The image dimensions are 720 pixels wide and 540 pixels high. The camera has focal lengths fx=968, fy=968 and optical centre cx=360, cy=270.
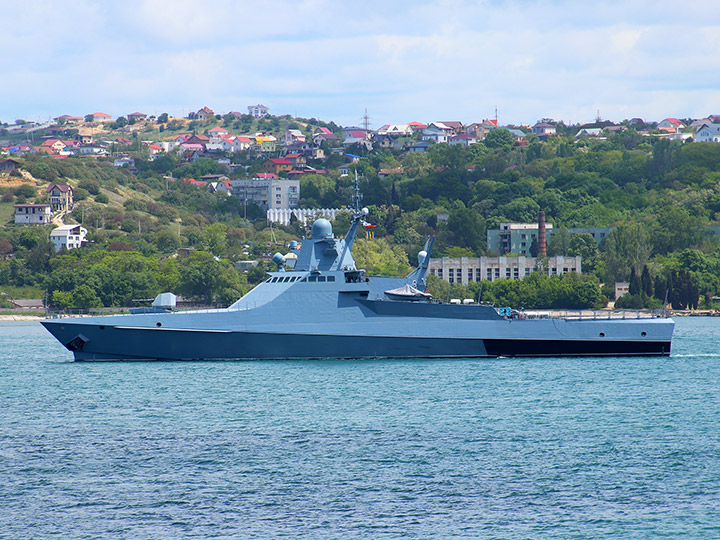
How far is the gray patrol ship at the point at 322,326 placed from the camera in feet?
141

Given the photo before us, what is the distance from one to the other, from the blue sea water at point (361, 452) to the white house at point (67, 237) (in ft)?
278

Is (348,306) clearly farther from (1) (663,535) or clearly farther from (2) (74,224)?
(2) (74,224)

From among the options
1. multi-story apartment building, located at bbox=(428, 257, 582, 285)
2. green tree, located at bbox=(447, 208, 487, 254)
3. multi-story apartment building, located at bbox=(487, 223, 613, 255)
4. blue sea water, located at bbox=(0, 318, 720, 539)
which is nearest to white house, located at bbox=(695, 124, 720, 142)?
multi-story apartment building, located at bbox=(487, 223, 613, 255)

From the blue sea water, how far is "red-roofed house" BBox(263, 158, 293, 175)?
154 metres

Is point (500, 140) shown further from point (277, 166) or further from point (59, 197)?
point (59, 197)

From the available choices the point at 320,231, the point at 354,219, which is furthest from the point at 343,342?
the point at 354,219

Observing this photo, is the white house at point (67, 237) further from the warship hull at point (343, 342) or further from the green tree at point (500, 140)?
the green tree at point (500, 140)

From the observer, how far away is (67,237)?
12431 cm

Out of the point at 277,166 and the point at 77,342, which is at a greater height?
the point at 277,166

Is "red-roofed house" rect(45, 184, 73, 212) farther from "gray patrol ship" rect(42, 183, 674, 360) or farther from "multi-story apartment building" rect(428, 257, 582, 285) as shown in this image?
"gray patrol ship" rect(42, 183, 674, 360)

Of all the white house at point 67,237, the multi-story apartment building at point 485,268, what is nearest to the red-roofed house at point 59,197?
the white house at point 67,237

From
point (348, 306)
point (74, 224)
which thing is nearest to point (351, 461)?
point (348, 306)

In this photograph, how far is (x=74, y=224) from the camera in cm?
13512

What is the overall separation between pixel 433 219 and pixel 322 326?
97.0m
